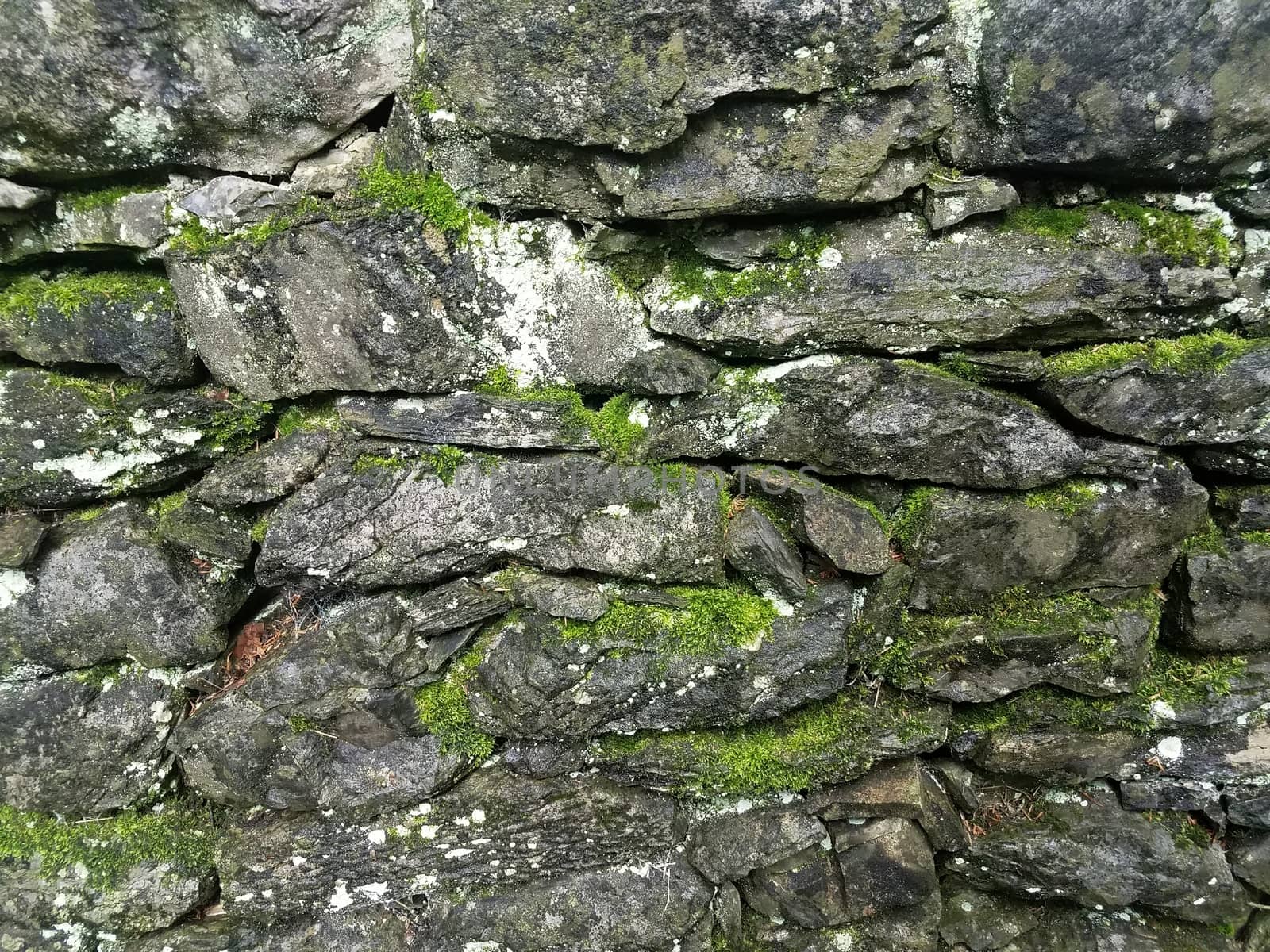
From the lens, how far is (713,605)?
3.97m

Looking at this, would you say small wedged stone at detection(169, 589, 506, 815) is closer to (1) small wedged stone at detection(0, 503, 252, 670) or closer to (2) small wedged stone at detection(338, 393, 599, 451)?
(1) small wedged stone at detection(0, 503, 252, 670)

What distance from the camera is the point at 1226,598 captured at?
3918 mm

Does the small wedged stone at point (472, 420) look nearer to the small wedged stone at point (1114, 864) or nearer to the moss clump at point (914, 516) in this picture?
the moss clump at point (914, 516)

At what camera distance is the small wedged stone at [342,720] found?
3.97m

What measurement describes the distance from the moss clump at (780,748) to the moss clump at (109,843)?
9.11ft

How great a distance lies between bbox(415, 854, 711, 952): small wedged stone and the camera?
4156mm

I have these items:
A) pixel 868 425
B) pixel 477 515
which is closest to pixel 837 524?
pixel 868 425

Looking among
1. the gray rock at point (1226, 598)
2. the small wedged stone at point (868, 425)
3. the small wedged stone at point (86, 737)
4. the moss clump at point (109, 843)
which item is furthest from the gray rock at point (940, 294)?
the moss clump at point (109, 843)

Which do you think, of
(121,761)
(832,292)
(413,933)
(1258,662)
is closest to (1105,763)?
(1258,662)

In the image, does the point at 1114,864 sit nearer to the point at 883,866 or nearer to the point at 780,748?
the point at 883,866

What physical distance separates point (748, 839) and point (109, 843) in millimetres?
4160

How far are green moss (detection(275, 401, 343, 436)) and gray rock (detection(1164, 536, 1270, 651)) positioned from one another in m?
5.30

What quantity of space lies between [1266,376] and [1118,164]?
1468mm

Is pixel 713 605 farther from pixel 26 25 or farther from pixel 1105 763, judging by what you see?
pixel 26 25
